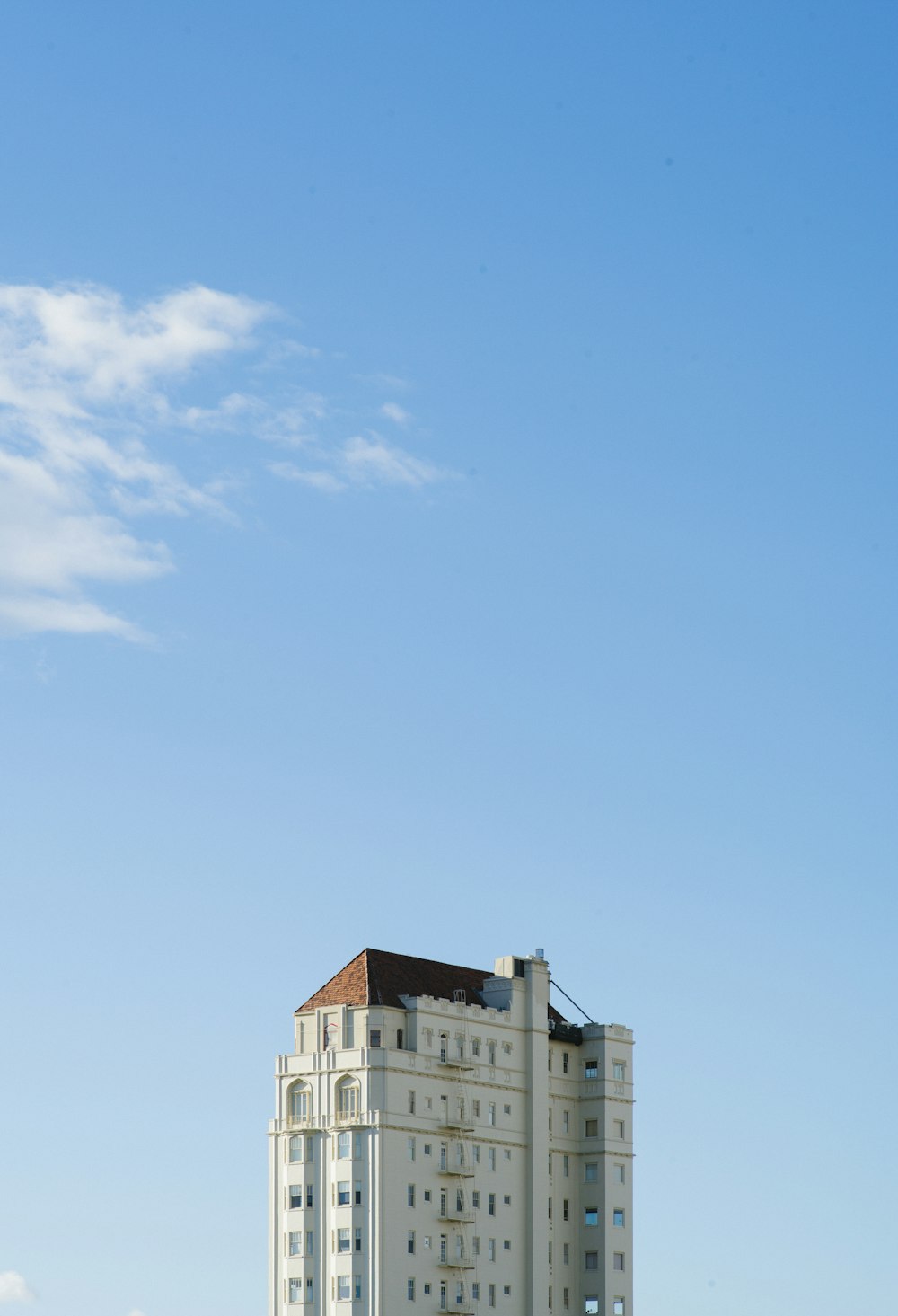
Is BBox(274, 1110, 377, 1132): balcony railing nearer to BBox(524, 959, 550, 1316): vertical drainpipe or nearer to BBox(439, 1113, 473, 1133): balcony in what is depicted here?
BBox(439, 1113, 473, 1133): balcony

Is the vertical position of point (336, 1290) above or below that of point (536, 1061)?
below

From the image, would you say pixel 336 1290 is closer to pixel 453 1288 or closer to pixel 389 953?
pixel 453 1288

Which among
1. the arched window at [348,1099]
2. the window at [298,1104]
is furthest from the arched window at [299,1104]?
the arched window at [348,1099]

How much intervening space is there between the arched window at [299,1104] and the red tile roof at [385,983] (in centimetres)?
532

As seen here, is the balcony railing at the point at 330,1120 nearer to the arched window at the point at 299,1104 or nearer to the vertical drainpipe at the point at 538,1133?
the arched window at the point at 299,1104

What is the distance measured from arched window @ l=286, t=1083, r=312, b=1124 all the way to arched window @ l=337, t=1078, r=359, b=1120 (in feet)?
9.62

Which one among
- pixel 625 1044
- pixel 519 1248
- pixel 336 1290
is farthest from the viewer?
pixel 625 1044

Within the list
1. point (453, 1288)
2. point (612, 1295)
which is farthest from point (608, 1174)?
point (453, 1288)

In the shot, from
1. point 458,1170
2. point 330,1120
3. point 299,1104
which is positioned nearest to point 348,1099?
point 330,1120

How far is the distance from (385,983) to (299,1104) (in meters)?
10.1

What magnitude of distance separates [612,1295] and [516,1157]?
13104 mm

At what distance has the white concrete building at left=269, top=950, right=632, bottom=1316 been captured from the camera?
159750 millimetres

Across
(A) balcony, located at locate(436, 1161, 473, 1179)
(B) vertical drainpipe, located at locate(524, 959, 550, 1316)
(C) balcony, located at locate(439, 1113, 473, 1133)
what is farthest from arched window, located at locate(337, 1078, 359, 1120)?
(B) vertical drainpipe, located at locate(524, 959, 550, 1316)

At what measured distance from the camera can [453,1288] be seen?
162 m
